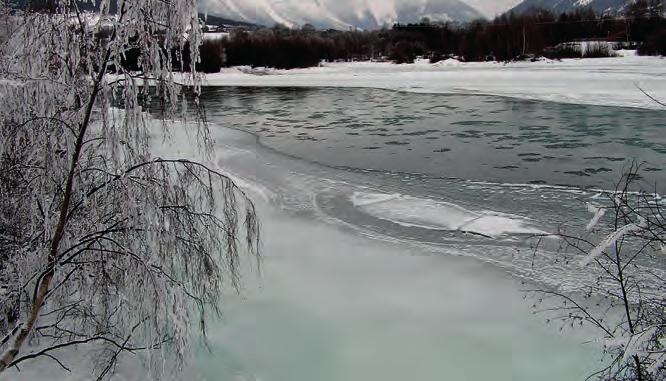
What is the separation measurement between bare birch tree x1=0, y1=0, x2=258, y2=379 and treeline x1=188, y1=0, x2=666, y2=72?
1962 inches

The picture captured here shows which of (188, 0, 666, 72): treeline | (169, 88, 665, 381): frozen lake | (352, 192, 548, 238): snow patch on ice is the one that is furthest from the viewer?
(188, 0, 666, 72): treeline

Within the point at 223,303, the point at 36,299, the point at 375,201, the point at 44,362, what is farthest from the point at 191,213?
the point at 375,201

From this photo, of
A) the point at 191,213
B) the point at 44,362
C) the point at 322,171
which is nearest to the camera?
the point at 191,213

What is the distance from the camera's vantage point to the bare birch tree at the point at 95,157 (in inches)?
119

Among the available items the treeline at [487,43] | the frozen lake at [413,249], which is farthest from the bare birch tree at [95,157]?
the treeline at [487,43]

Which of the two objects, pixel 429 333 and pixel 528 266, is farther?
pixel 528 266

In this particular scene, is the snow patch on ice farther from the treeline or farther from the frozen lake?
the treeline

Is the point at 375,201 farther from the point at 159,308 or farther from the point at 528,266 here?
the point at 159,308

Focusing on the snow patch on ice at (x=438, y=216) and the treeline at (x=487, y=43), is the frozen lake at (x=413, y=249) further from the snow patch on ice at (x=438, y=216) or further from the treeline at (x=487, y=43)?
the treeline at (x=487, y=43)

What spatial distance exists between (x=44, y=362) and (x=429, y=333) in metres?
3.49

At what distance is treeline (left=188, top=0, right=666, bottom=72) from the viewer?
183ft

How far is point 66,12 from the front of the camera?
9.80 feet

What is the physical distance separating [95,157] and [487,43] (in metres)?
60.2

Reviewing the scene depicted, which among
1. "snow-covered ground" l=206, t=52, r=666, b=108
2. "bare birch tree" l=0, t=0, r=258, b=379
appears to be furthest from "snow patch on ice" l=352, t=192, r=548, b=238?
"snow-covered ground" l=206, t=52, r=666, b=108
